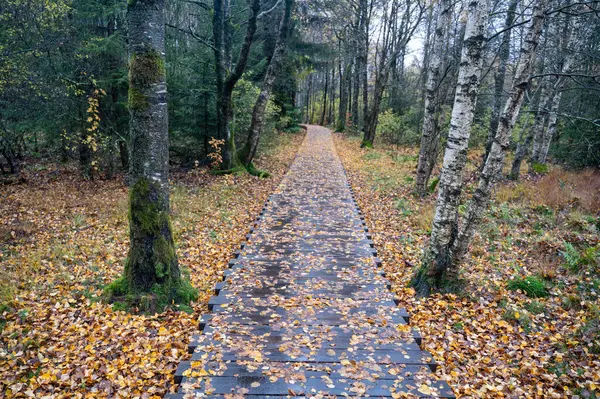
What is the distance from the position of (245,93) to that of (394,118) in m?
12.2

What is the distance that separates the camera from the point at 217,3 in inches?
503

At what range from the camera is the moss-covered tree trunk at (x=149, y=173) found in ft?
16.8

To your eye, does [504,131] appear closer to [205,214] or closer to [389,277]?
[389,277]

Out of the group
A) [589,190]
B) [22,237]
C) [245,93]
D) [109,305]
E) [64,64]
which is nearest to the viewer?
[109,305]

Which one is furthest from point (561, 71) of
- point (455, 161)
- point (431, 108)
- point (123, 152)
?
point (123, 152)

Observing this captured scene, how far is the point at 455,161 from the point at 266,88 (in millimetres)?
10544

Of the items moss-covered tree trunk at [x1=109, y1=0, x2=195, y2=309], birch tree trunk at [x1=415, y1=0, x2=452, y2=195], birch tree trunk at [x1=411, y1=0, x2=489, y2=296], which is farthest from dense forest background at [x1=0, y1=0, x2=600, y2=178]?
moss-covered tree trunk at [x1=109, y1=0, x2=195, y2=309]

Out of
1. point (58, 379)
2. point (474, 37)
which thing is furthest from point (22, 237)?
point (474, 37)

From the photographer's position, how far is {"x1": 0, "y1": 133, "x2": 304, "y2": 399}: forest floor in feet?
14.1

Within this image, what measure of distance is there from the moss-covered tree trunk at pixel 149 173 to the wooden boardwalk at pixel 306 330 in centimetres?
100

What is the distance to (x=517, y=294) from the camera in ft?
20.9

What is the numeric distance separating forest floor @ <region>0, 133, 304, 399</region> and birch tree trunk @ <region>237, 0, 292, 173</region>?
2.37 m

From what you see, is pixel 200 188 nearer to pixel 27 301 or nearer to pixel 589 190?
pixel 27 301

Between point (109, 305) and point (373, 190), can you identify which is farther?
point (373, 190)
